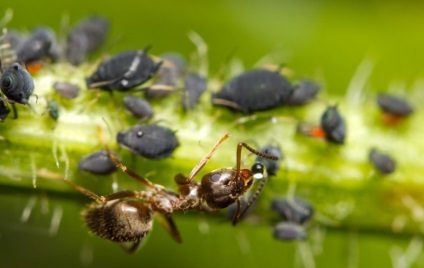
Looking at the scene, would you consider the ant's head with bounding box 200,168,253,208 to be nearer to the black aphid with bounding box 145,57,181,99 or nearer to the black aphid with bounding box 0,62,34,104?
the black aphid with bounding box 145,57,181,99

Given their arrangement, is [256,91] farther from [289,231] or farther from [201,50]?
[201,50]

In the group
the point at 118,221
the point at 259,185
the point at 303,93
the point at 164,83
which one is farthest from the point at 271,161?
the point at 118,221

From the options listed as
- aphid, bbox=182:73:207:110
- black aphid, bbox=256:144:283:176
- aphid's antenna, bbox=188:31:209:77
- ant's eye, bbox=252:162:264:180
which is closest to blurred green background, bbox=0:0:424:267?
aphid's antenna, bbox=188:31:209:77

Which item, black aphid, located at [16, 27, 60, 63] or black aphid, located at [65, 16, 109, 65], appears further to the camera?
black aphid, located at [65, 16, 109, 65]

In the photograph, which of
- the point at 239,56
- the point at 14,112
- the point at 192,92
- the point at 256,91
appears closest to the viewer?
the point at 14,112

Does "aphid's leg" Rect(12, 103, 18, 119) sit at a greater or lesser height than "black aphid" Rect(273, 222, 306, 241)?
greater

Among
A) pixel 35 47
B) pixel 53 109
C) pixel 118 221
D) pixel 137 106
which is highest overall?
pixel 35 47
